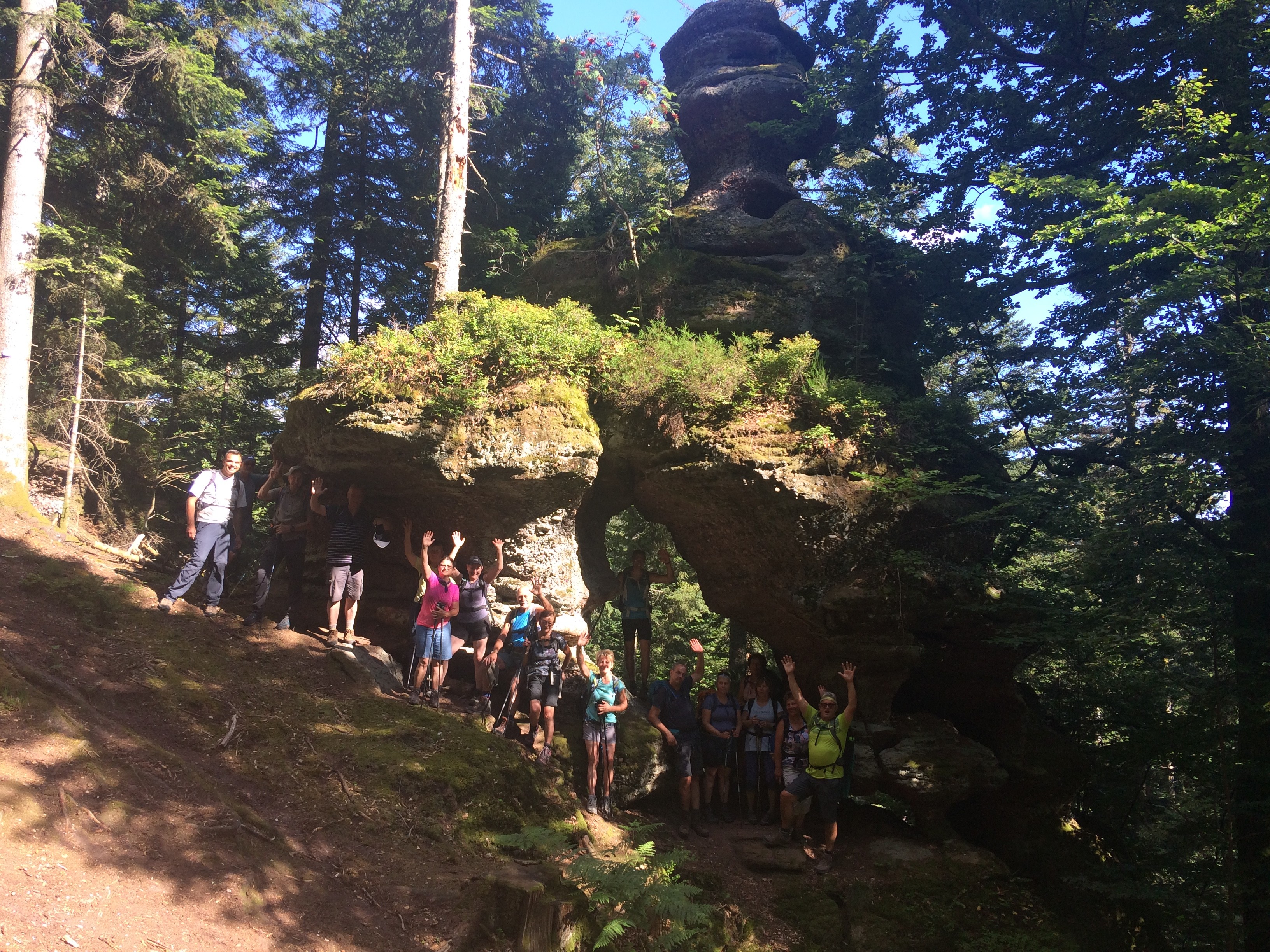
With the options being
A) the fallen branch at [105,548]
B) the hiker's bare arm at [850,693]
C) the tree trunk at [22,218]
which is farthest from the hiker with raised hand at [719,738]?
the tree trunk at [22,218]

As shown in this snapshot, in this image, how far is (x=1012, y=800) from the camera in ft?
33.5

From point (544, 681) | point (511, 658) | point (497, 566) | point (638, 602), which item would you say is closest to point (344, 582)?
point (497, 566)

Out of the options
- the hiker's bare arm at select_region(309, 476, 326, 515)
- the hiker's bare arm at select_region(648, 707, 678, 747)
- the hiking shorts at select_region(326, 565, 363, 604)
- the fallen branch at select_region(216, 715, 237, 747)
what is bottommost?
the hiker's bare arm at select_region(648, 707, 678, 747)

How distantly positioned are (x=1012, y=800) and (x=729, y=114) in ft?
48.1

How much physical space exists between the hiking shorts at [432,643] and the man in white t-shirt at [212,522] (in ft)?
8.42

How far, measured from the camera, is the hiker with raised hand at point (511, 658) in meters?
9.05

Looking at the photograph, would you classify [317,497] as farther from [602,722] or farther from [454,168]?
[454,168]

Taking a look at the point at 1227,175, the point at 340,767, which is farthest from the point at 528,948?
the point at 1227,175

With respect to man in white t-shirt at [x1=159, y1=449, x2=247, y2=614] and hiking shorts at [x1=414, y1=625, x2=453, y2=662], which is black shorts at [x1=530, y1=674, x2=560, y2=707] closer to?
hiking shorts at [x1=414, y1=625, x2=453, y2=662]

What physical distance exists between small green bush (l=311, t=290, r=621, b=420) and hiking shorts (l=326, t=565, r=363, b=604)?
2.26 metres

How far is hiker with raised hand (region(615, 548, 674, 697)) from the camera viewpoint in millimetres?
11000

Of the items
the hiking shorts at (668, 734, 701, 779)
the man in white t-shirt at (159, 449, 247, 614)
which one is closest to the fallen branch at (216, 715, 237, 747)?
the man in white t-shirt at (159, 449, 247, 614)

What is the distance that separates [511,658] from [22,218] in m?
11.0

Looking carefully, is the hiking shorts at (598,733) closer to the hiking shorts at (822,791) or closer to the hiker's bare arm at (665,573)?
the hiking shorts at (822,791)
